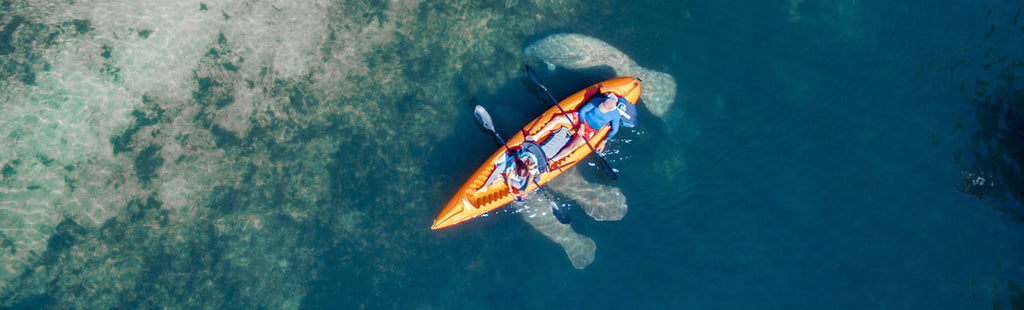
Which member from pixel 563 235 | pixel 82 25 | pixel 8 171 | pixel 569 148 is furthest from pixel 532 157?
pixel 8 171

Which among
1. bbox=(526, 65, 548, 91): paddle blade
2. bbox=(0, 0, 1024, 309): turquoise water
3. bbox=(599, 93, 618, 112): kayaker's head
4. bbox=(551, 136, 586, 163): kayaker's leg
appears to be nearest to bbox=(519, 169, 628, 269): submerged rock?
bbox=(0, 0, 1024, 309): turquoise water

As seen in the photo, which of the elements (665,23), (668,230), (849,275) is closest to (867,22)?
(665,23)

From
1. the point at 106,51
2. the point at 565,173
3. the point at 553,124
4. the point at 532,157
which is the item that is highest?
the point at 553,124

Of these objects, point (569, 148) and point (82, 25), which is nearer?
point (569, 148)

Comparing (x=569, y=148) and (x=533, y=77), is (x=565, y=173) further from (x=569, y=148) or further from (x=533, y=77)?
(x=533, y=77)

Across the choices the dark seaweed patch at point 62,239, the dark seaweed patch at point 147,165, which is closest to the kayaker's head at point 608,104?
the dark seaweed patch at point 147,165

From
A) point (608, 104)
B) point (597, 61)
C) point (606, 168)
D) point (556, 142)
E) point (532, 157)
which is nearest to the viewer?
point (608, 104)

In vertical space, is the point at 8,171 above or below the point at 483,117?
below
